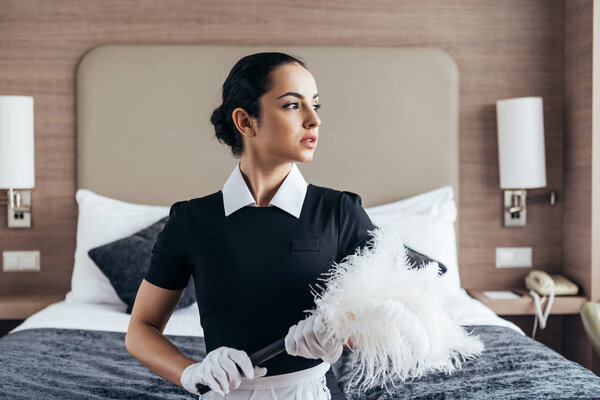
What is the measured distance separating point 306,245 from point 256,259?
10 cm

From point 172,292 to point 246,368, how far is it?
29 cm

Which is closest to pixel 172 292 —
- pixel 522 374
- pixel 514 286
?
pixel 522 374

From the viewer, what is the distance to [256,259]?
1.09 m

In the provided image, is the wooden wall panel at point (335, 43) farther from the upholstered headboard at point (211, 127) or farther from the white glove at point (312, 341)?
the white glove at point (312, 341)

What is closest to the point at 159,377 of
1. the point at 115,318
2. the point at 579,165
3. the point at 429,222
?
the point at 115,318

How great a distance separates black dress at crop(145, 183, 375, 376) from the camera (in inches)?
42.4

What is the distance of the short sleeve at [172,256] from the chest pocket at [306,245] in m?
0.22

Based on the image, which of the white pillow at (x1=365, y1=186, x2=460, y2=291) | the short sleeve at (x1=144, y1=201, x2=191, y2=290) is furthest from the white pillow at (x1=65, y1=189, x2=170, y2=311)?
the short sleeve at (x1=144, y1=201, x2=191, y2=290)

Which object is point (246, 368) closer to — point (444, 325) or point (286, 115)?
point (444, 325)

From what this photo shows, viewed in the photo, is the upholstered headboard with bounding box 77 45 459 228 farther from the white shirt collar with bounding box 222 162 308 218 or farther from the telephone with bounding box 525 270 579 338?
the white shirt collar with bounding box 222 162 308 218

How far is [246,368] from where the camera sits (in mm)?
947

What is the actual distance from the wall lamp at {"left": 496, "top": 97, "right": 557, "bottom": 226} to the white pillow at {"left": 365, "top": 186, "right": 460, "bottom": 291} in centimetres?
30

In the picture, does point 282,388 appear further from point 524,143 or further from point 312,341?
point 524,143

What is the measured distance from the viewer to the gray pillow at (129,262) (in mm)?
2451
